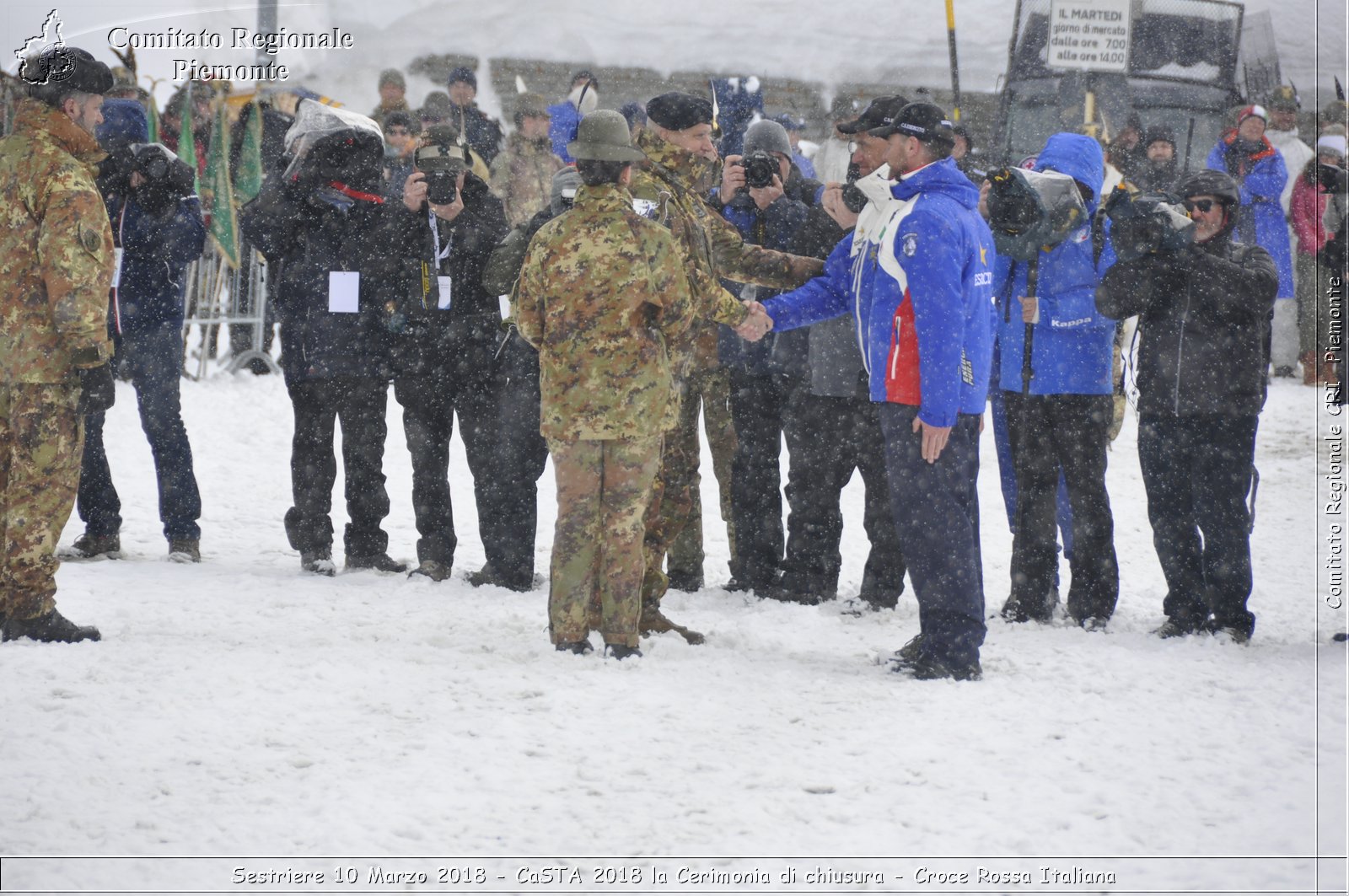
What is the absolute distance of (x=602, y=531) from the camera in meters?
5.05

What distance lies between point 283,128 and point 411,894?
31.3 feet

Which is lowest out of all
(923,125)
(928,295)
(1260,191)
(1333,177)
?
(928,295)

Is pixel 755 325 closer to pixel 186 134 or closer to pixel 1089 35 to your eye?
pixel 186 134

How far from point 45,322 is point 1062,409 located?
420 centimetres

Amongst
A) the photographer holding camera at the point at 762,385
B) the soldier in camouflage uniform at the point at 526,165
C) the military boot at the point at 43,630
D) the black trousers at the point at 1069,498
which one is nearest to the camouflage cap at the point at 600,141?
the photographer holding camera at the point at 762,385

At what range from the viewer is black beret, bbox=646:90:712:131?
5254 mm

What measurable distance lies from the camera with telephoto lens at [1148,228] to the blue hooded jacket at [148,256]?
4524 millimetres

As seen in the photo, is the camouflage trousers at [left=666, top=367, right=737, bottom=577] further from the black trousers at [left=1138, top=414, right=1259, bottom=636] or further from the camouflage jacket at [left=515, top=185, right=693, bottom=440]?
the black trousers at [left=1138, top=414, right=1259, bottom=636]

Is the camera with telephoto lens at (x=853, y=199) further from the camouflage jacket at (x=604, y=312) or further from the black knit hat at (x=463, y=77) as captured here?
the black knit hat at (x=463, y=77)

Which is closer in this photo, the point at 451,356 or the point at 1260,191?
the point at 451,356

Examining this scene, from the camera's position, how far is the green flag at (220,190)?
11.4 meters

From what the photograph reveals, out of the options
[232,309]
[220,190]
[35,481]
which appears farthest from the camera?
[232,309]

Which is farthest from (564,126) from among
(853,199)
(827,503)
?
(827,503)

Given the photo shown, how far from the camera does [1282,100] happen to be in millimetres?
12758
